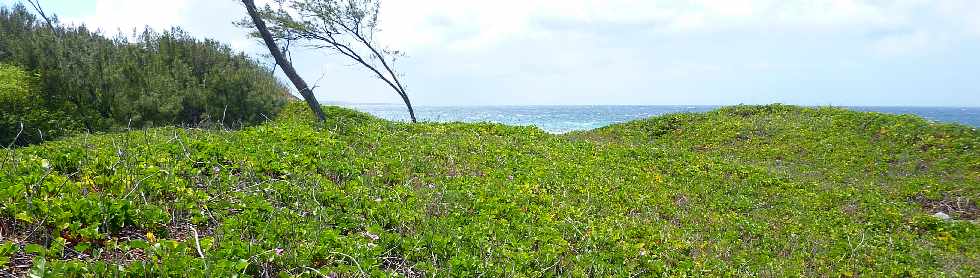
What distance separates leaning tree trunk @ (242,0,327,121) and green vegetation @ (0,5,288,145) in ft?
5.38

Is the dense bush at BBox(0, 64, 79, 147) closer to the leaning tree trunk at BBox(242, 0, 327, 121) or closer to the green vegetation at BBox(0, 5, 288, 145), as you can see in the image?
the green vegetation at BBox(0, 5, 288, 145)

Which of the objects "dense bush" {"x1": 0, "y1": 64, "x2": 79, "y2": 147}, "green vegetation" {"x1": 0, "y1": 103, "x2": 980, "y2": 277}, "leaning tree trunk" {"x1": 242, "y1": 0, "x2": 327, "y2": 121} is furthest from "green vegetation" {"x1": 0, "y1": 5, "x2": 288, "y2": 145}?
"green vegetation" {"x1": 0, "y1": 103, "x2": 980, "y2": 277}

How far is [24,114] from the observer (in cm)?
1480

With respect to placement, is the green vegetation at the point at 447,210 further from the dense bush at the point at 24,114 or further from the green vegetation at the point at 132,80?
the green vegetation at the point at 132,80

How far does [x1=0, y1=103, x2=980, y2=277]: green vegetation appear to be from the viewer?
15.2 feet

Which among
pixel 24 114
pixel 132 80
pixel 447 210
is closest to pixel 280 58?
pixel 132 80

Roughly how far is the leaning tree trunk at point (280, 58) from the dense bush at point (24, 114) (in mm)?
6032

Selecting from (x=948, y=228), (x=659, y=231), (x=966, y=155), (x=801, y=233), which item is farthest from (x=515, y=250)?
(x=966, y=155)

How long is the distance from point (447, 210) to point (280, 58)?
37.5 feet

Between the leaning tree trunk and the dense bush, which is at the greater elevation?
the leaning tree trunk

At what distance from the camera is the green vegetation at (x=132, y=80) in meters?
16.0

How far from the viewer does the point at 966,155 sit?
59.9 feet

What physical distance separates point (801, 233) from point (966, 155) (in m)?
13.4

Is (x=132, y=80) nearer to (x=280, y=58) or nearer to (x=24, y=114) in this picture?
(x=24, y=114)
